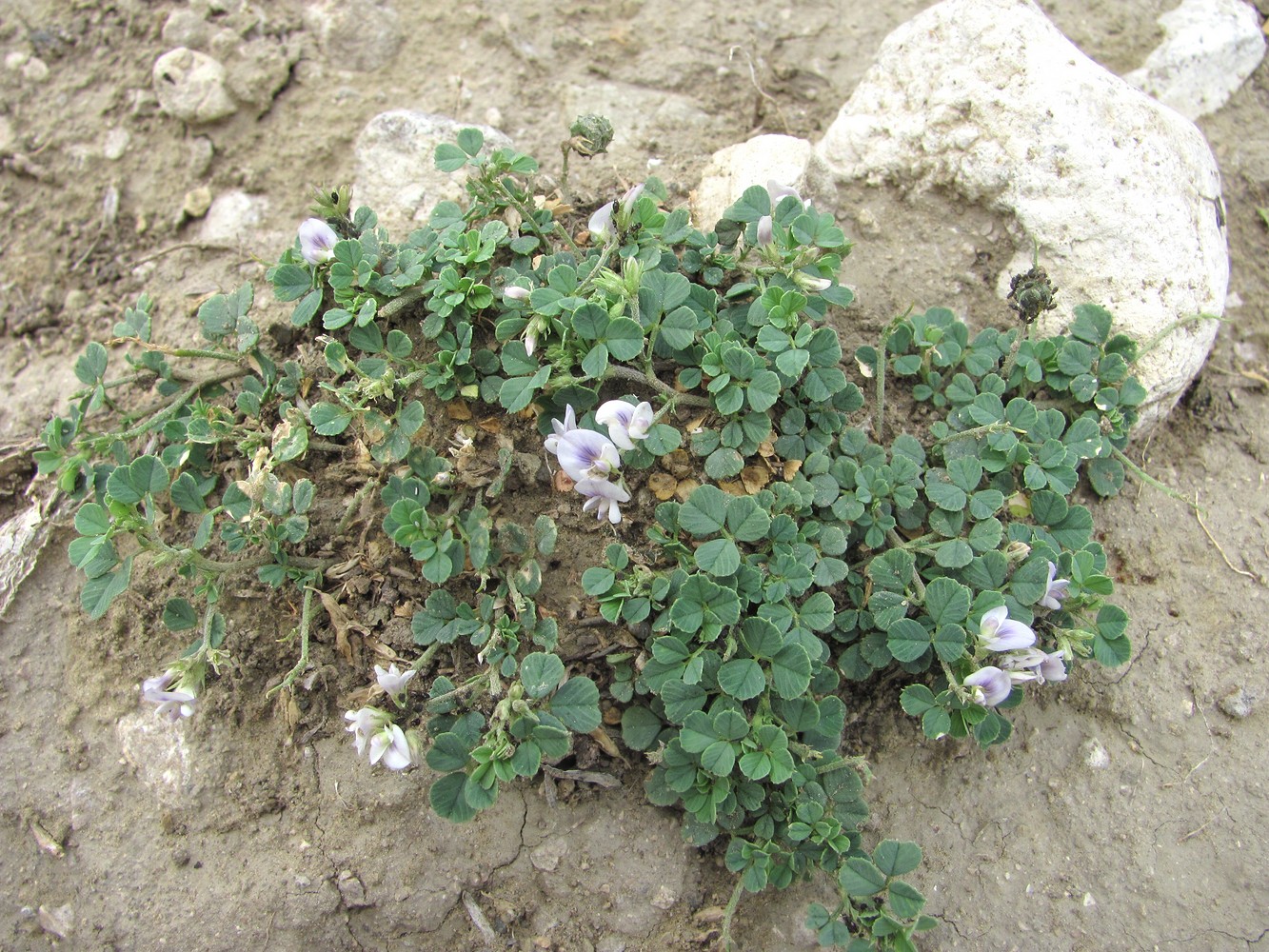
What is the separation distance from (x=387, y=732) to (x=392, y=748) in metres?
0.05

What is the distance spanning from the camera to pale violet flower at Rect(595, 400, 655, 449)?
2.48 metres

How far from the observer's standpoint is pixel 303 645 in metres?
2.58

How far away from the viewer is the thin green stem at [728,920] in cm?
251

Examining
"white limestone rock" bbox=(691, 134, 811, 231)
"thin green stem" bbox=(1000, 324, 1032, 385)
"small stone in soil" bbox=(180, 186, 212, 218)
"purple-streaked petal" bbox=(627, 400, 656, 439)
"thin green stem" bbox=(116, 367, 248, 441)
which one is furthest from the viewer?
"small stone in soil" bbox=(180, 186, 212, 218)

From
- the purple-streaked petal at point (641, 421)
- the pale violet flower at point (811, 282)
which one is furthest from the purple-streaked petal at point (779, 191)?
the purple-streaked petal at point (641, 421)

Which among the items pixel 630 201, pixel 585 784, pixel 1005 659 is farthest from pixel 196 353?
pixel 1005 659

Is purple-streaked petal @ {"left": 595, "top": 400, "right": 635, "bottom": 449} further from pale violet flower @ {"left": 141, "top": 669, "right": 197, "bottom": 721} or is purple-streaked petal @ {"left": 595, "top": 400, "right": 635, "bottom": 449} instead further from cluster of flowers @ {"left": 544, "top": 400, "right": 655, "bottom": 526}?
pale violet flower @ {"left": 141, "top": 669, "right": 197, "bottom": 721}

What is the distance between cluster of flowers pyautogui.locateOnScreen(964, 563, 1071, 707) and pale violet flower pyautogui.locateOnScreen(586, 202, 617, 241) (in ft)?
5.16

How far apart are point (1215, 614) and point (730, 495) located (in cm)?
172

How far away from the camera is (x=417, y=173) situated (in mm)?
3357

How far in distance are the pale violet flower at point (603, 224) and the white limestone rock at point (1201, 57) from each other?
2.63m

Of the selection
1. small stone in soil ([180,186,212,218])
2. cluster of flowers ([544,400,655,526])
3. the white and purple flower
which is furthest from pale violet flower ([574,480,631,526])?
small stone in soil ([180,186,212,218])

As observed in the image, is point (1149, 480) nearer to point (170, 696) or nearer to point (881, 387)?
point (881, 387)

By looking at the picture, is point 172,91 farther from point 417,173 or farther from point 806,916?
point 806,916
